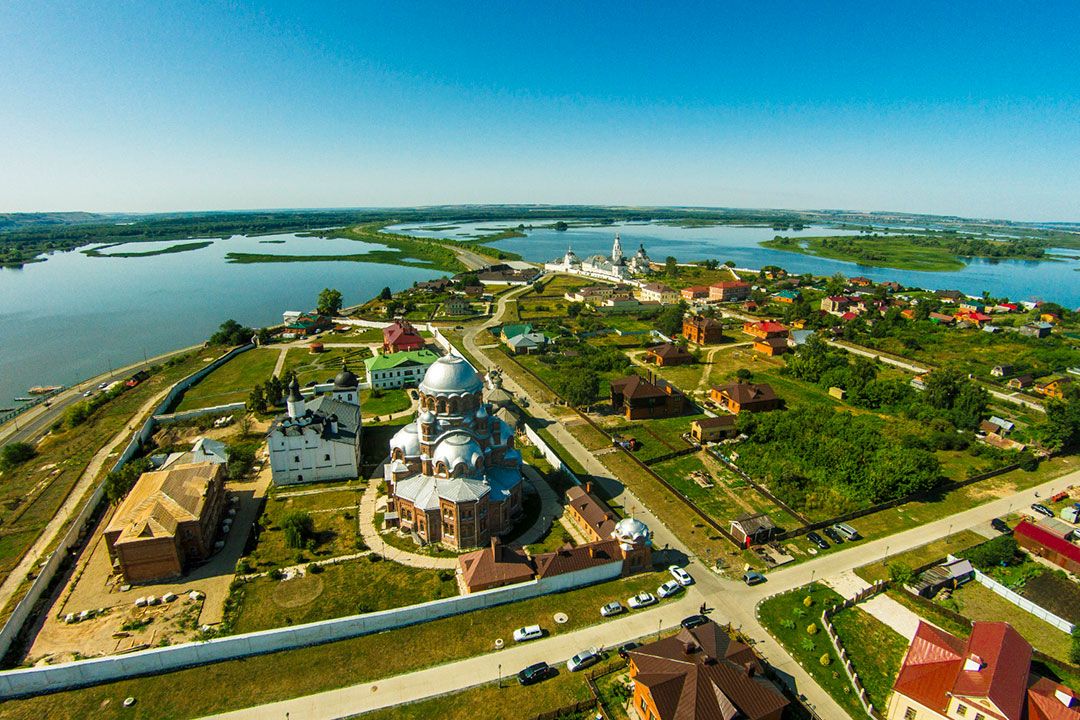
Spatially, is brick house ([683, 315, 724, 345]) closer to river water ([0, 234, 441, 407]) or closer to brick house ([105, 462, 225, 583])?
brick house ([105, 462, 225, 583])

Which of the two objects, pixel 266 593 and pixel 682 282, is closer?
pixel 266 593

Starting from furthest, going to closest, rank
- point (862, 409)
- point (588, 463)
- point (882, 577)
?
point (862, 409) < point (588, 463) < point (882, 577)

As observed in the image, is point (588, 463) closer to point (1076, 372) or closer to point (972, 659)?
point (972, 659)

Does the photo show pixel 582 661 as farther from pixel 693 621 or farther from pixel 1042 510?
pixel 1042 510

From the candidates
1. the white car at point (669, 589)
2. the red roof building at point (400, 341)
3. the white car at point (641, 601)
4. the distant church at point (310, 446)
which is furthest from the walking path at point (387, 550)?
the red roof building at point (400, 341)

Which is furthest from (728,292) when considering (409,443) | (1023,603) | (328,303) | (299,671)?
(299,671)

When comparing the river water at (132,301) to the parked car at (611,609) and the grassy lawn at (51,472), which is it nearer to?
the grassy lawn at (51,472)

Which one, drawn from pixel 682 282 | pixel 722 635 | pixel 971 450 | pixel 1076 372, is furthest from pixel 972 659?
pixel 682 282
